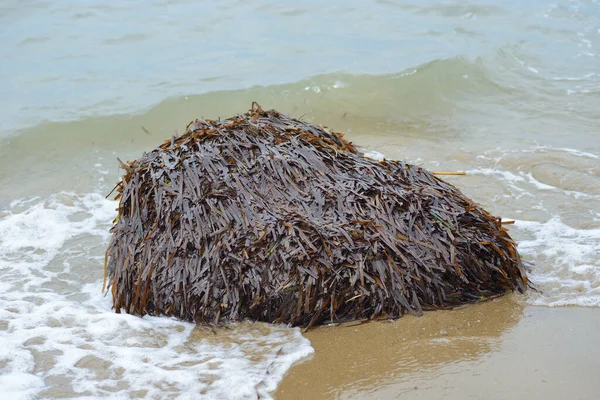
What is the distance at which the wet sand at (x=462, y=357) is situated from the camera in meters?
3.05

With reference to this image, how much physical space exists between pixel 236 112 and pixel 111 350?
21.3 ft

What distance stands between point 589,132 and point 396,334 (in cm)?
544

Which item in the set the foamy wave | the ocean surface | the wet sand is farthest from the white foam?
the foamy wave

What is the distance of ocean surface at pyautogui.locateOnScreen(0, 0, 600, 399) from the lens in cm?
357

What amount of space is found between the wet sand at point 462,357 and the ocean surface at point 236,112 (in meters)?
0.18

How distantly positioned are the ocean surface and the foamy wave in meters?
0.01

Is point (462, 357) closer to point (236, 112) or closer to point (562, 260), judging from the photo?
point (562, 260)

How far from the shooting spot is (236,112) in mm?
9680

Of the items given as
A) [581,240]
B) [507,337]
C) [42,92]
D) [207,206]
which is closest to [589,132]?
[581,240]

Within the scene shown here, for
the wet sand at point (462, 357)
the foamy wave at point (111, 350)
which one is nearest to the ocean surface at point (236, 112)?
the foamy wave at point (111, 350)

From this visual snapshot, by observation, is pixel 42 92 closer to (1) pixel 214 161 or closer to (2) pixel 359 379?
(1) pixel 214 161

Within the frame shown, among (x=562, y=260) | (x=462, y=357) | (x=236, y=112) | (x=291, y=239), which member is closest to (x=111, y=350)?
(x=291, y=239)

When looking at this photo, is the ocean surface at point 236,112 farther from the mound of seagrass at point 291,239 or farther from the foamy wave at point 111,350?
the mound of seagrass at point 291,239

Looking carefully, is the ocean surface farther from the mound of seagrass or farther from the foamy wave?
the mound of seagrass
